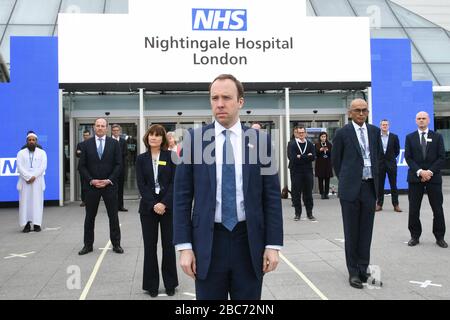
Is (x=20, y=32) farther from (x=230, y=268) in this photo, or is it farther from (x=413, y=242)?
(x=230, y=268)

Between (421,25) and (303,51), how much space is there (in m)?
10.5

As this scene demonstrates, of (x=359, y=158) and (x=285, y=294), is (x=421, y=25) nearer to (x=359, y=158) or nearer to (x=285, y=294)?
(x=359, y=158)

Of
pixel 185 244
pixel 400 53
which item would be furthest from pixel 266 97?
pixel 185 244

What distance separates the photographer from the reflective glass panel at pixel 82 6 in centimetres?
1798

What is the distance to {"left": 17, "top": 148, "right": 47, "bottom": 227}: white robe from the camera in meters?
8.99

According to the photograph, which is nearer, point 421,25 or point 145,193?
point 145,193

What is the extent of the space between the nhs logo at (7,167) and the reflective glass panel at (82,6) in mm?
8101

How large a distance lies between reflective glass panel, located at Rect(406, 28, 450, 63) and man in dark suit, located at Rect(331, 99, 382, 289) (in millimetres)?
14502

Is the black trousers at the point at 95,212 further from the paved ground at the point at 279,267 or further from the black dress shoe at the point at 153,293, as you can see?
the black dress shoe at the point at 153,293

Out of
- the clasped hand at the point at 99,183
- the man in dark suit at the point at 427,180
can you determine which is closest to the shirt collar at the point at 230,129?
the clasped hand at the point at 99,183

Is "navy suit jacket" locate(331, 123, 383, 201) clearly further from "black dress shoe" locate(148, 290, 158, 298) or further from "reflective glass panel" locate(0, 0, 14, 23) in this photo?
"reflective glass panel" locate(0, 0, 14, 23)

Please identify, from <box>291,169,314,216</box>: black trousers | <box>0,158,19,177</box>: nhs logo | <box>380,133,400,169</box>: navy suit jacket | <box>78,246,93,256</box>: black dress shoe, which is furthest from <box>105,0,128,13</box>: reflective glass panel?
<box>78,246,93,256</box>: black dress shoe

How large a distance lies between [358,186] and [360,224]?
0.44 m

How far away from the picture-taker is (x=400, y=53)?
13.6m
